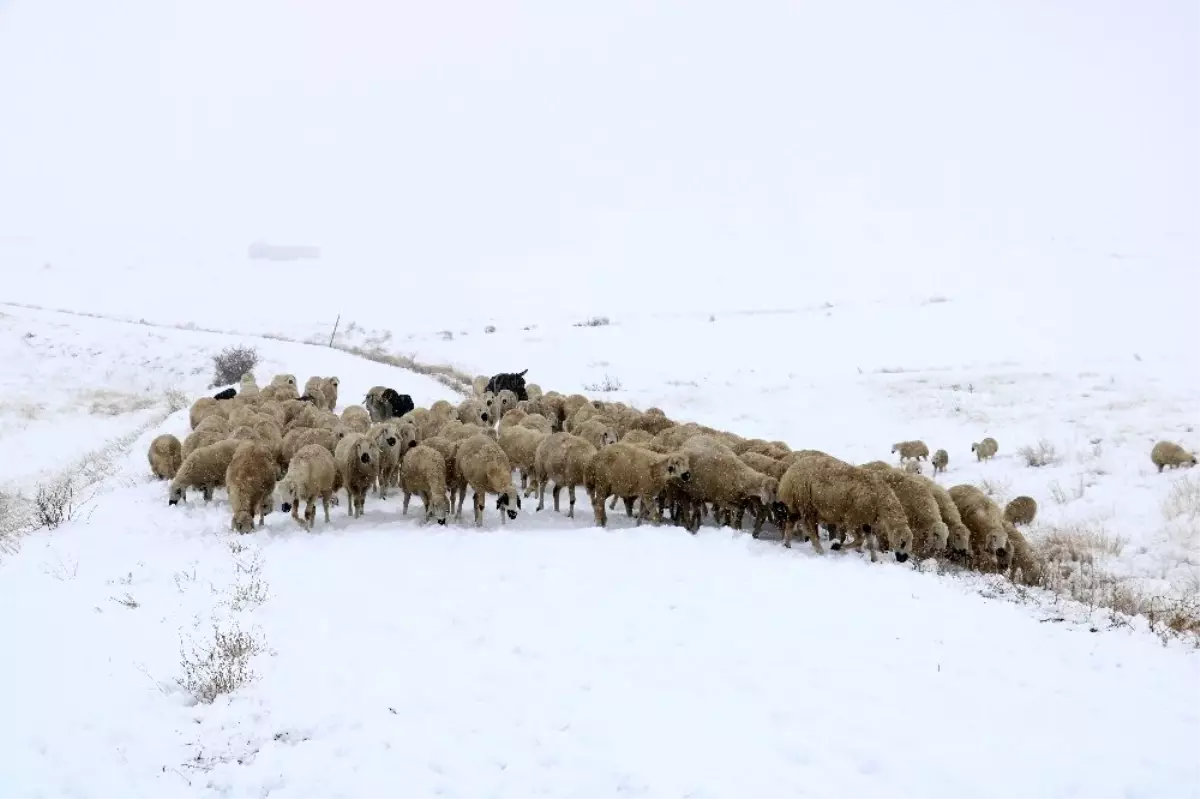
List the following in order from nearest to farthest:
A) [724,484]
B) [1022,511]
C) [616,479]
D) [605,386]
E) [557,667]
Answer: [557,667] → [724,484] → [616,479] → [1022,511] → [605,386]

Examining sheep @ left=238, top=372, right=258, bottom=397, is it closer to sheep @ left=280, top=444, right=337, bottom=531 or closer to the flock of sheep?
the flock of sheep

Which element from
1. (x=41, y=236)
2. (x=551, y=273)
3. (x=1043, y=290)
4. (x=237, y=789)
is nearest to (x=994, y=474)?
(x=237, y=789)

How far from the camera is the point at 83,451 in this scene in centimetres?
2250

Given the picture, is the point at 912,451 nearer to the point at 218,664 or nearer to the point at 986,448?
the point at 986,448

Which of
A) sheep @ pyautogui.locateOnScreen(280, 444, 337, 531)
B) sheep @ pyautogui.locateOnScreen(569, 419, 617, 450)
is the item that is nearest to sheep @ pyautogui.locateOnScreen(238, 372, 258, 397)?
sheep @ pyautogui.locateOnScreen(280, 444, 337, 531)

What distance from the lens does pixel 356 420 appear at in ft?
51.6

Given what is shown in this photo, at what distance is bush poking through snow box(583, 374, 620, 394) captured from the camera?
2745 centimetres

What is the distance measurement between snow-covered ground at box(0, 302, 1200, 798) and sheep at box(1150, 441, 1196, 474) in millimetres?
2720

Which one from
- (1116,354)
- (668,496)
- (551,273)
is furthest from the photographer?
(551,273)

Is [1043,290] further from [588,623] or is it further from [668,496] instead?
[588,623]

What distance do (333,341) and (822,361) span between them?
92.9 feet

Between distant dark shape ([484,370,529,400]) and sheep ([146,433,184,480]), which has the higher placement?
distant dark shape ([484,370,529,400])

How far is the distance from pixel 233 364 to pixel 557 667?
2865cm

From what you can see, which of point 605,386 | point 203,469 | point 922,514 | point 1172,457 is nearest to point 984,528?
point 922,514
